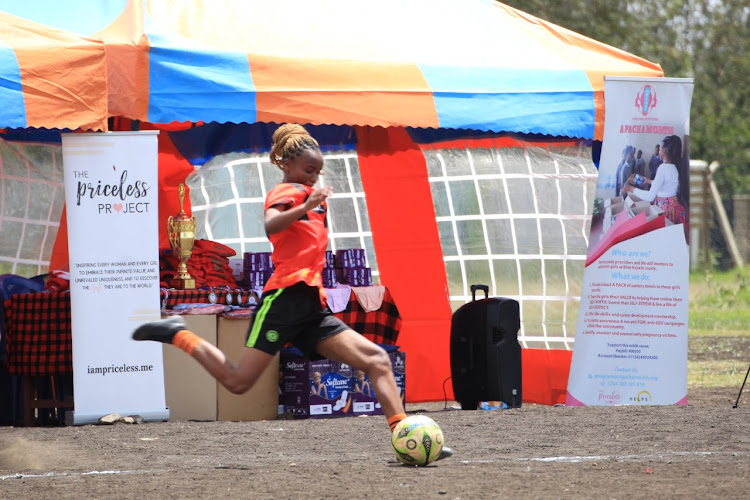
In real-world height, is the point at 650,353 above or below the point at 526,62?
below

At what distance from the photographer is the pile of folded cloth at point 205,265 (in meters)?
9.63

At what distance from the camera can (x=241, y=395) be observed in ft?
30.1

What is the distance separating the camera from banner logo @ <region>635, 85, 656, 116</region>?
9523 mm

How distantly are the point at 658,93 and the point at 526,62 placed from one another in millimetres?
1022

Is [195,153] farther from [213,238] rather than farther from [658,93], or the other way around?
[658,93]

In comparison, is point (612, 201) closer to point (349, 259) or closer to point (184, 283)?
point (349, 259)

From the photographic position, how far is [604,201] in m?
9.58

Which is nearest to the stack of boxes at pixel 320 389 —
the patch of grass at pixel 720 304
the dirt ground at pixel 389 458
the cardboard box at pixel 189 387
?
the dirt ground at pixel 389 458

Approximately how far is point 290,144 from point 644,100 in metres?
3.82

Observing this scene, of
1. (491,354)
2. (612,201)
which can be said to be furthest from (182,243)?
(612,201)

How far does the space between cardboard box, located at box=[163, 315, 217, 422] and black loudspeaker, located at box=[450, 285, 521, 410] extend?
2.00 meters

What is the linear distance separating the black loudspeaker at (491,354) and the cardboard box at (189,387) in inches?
78.7

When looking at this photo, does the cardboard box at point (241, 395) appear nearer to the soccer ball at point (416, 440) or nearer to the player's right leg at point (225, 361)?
the player's right leg at point (225, 361)

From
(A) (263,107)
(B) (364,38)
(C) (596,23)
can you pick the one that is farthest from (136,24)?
(C) (596,23)
